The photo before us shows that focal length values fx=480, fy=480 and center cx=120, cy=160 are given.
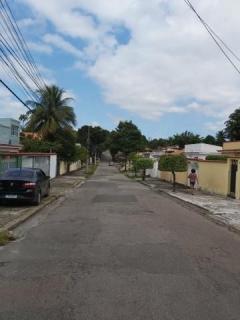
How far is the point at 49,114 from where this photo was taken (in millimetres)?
52281

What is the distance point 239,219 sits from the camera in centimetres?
1666

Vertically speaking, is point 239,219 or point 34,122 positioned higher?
point 34,122

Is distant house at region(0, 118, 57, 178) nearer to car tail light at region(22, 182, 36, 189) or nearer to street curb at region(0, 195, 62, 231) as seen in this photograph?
car tail light at region(22, 182, 36, 189)

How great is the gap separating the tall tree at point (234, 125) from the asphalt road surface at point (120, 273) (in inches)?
2247

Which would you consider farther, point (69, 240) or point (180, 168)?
point (180, 168)

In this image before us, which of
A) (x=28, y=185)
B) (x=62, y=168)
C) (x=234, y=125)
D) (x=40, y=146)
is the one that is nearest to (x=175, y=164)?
(x=28, y=185)

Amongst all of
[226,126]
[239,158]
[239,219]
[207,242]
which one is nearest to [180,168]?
[239,158]

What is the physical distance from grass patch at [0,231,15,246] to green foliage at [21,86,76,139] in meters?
40.2

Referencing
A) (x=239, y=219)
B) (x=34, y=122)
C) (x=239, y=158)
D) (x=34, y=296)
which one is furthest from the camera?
(x=34, y=122)

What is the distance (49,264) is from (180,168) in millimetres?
25873

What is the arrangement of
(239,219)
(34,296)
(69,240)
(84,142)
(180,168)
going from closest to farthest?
(34,296)
(69,240)
(239,219)
(180,168)
(84,142)

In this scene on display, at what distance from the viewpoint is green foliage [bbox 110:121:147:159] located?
312 ft

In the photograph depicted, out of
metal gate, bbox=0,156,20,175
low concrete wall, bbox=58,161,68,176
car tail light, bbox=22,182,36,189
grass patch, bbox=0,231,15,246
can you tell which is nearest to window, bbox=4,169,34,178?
car tail light, bbox=22,182,36,189

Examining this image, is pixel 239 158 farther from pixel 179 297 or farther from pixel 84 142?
pixel 84 142
